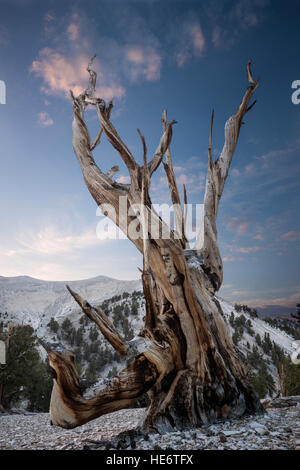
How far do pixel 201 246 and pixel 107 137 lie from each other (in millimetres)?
2048

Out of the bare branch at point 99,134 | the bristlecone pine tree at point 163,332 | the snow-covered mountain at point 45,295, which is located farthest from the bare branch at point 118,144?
the snow-covered mountain at point 45,295

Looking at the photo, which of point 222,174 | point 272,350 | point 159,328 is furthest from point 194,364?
point 272,350

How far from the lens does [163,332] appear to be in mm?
2602

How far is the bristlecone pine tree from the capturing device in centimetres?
206

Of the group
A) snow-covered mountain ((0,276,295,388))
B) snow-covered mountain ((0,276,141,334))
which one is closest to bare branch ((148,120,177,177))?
snow-covered mountain ((0,276,295,388))

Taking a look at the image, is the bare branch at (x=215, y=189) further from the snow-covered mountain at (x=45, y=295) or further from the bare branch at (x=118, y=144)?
the snow-covered mountain at (x=45, y=295)

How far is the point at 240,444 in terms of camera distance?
1.66 meters

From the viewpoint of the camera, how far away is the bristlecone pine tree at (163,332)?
2.06 meters

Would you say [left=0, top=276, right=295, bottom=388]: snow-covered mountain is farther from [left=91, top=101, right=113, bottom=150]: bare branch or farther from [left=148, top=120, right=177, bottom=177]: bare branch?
[left=91, top=101, right=113, bottom=150]: bare branch

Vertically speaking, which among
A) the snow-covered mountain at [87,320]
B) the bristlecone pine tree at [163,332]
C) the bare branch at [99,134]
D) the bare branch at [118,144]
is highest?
the bare branch at [99,134]

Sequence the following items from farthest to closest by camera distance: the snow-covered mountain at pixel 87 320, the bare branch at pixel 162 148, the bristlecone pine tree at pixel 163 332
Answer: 1. the snow-covered mountain at pixel 87 320
2. the bare branch at pixel 162 148
3. the bristlecone pine tree at pixel 163 332

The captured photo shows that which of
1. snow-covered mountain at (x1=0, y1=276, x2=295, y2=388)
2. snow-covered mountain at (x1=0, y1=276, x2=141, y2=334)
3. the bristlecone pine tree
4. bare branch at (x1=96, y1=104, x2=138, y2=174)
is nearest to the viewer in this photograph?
the bristlecone pine tree

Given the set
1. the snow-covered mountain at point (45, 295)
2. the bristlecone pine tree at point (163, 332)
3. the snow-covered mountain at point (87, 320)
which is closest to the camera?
the bristlecone pine tree at point (163, 332)
